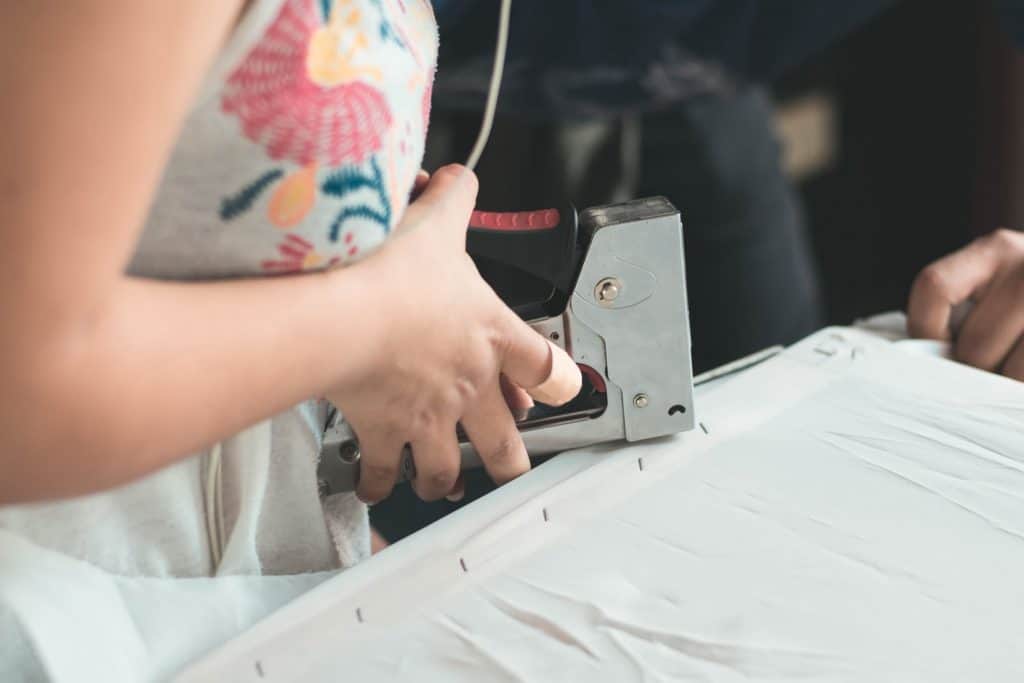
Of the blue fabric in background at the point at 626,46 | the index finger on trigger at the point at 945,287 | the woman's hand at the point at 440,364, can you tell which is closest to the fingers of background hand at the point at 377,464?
the woman's hand at the point at 440,364

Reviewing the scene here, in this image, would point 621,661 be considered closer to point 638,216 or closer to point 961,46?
point 638,216

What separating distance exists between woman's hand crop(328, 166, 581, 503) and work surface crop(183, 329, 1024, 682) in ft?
0.13

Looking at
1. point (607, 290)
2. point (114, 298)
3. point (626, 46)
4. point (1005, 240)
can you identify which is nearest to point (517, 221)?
point (607, 290)

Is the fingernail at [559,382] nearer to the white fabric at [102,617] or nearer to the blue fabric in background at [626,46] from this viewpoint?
the white fabric at [102,617]

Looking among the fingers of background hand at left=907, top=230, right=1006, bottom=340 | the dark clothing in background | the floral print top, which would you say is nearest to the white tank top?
the floral print top

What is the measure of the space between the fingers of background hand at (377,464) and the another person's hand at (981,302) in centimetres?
43

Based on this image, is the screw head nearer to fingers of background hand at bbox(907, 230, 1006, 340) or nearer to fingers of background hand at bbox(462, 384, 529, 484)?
fingers of background hand at bbox(462, 384, 529, 484)

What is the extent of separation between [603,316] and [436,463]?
0.14 m

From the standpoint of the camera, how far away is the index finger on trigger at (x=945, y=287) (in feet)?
2.64

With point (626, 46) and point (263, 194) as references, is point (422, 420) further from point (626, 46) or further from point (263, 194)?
point (626, 46)

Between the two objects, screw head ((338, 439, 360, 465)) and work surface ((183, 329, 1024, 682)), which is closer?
work surface ((183, 329, 1024, 682))

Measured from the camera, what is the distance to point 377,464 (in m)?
0.63

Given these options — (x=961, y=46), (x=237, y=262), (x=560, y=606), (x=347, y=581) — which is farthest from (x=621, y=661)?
(x=961, y=46)

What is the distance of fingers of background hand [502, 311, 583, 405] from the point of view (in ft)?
1.99
